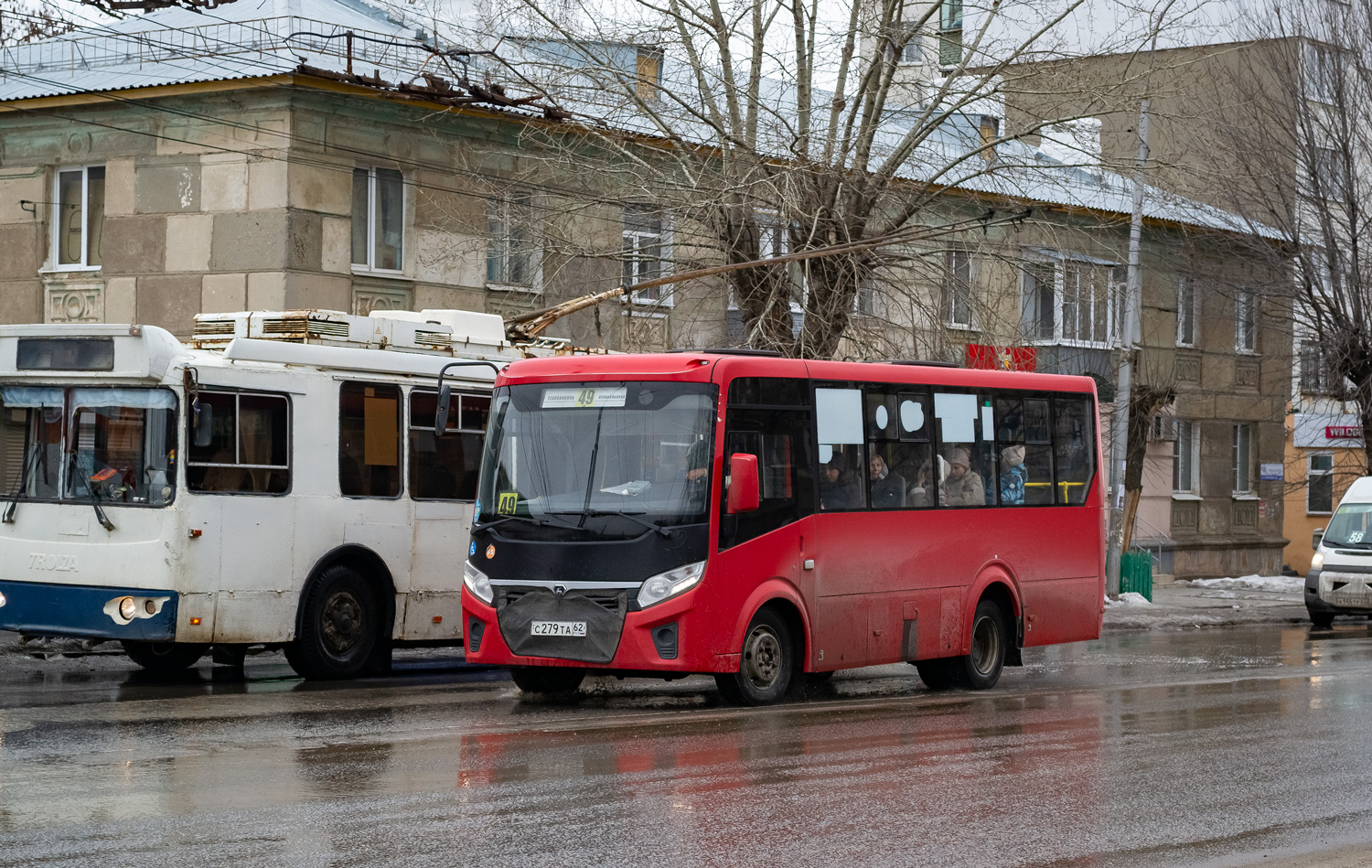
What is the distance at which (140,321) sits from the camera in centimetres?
2531

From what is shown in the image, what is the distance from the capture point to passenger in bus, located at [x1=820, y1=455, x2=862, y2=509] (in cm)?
1353

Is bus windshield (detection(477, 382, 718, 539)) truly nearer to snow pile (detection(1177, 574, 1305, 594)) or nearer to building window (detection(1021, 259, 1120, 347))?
building window (detection(1021, 259, 1120, 347))

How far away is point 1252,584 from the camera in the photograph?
36.8 meters

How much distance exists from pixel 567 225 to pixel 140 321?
6.79 meters

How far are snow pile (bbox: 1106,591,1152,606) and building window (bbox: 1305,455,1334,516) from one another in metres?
16.5

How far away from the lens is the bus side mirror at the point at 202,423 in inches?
529

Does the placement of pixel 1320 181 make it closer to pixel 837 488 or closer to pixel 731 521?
pixel 837 488

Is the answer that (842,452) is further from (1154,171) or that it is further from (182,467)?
(1154,171)

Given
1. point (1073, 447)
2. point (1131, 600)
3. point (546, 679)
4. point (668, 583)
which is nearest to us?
point (668, 583)

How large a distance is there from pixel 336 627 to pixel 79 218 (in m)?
14.4

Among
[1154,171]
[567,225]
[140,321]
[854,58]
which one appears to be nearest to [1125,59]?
[1154,171]

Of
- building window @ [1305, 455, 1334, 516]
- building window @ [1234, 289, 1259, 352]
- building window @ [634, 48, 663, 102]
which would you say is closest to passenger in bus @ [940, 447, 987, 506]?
building window @ [634, 48, 663, 102]

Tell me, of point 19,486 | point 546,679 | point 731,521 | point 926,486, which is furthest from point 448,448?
point 926,486

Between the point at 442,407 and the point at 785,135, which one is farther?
the point at 785,135
